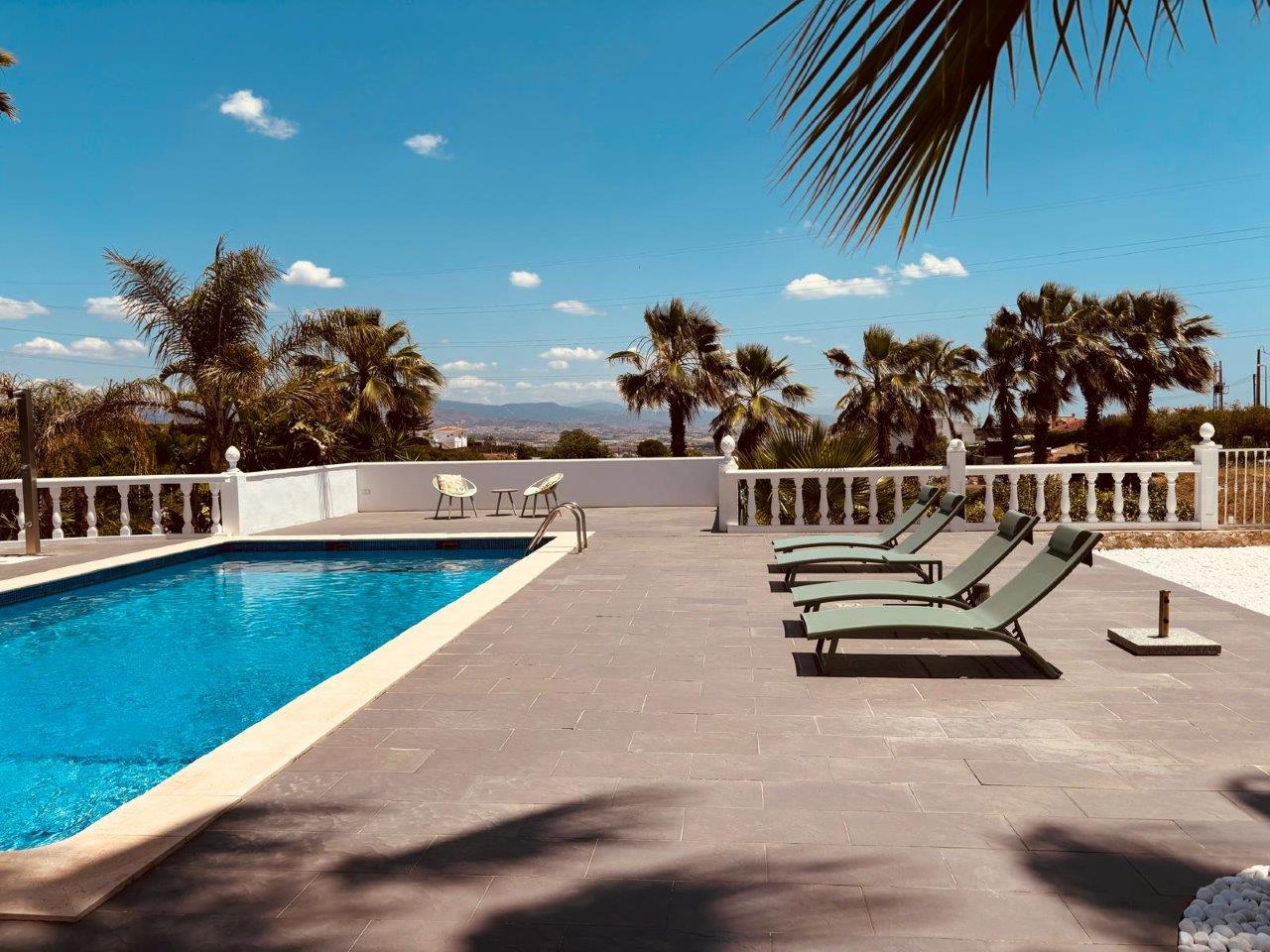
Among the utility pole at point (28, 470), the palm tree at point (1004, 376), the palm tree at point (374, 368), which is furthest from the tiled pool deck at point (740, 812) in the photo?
the palm tree at point (1004, 376)

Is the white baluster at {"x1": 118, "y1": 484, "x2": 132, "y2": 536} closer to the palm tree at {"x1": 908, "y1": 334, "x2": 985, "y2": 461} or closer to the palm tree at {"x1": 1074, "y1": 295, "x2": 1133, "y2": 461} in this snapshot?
the palm tree at {"x1": 908, "y1": 334, "x2": 985, "y2": 461}

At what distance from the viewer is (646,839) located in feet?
10.5

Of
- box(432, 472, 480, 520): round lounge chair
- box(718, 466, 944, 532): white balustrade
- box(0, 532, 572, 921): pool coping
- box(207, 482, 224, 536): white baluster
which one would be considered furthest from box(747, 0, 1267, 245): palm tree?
box(432, 472, 480, 520): round lounge chair

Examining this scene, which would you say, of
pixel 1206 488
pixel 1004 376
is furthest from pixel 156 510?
pixel 1004 376

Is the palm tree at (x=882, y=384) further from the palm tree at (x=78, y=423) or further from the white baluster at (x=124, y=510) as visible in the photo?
the white baluster at (x=124, y=510)

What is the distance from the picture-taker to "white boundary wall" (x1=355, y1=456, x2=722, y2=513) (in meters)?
18.2

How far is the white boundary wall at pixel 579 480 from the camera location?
18156 millimetres

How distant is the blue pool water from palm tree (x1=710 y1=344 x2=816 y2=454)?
1609 cm

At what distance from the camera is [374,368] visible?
25.9m

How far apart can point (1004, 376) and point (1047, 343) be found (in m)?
1.77

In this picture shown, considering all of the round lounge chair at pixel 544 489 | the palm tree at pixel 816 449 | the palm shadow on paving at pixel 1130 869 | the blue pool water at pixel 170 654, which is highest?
the palm tree at pixel 816 449

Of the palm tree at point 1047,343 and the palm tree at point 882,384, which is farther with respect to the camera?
the palm tree at point 882,384

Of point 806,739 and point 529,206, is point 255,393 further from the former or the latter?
point 529,206

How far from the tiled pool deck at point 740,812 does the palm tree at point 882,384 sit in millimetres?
26299
